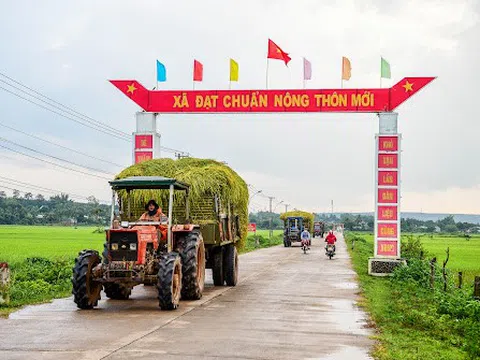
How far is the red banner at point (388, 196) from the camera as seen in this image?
2403 centimetres

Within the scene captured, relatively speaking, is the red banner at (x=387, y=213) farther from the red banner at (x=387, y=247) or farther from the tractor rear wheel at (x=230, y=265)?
the tractor rear wheel at (x=230, y=265)

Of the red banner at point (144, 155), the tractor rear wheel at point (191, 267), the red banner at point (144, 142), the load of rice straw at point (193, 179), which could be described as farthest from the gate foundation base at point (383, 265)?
the tractor rear wheel at point (191, 267)

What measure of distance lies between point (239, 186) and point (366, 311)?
6.52 m

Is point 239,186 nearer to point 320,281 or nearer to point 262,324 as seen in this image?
point 320,281

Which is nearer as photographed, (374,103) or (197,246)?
(197,246)

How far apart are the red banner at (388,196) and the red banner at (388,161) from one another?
80cm

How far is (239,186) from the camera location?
20.1 metres

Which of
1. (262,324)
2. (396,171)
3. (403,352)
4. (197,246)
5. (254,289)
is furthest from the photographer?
(396,171)

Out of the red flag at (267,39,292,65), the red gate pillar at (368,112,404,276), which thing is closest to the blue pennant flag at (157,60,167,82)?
the red flag at (267,39,292,65)

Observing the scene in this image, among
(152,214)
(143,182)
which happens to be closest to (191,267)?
(152,214)

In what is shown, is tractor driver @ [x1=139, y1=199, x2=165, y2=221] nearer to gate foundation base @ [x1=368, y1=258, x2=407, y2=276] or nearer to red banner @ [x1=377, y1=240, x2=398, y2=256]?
red banner @ [x1=377, y1=240, x2=398, y2=256]

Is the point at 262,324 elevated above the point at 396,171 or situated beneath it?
situated beneath

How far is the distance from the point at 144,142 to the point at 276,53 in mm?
5416

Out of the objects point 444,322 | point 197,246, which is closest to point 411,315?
point 444,322
